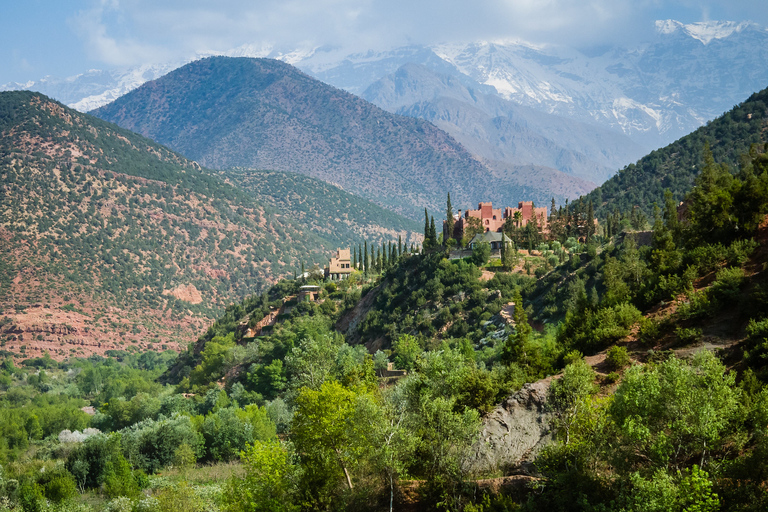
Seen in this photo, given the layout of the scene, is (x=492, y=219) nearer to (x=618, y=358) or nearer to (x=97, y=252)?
(x=618, y=358)

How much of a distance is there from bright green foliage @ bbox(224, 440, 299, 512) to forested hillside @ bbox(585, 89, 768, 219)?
89.3 meters

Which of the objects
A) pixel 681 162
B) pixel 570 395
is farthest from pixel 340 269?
pixel 570 395

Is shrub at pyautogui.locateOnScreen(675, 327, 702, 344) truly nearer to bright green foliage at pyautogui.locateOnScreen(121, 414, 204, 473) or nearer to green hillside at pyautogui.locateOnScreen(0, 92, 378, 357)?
bright green foliage at pyautogui.locateOnScreen(121, 414, 204, 473)

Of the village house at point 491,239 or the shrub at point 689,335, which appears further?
the village house at point 491,239

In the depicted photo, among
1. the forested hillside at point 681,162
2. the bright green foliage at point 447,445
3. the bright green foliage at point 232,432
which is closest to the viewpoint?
the bright green foliage at point 447,445

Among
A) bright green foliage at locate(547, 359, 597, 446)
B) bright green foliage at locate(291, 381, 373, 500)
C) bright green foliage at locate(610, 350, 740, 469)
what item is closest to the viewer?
bright green foliage at locate(610, 350, 740, 469)

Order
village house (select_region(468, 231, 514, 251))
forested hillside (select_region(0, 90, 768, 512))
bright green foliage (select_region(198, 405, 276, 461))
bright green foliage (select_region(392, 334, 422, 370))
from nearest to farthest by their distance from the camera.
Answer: forested hillside (select_region(0, 90, 768, 512)) < bright green foliage (select_region(198, 405, 276, 461)) < bright green foliage (select_region(392, 334, 422, 370)) < village house (select_region(468, 231, 514, 251))

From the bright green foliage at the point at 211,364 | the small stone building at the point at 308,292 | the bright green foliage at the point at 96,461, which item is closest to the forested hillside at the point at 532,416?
the bright green foliage at the point at 96,461

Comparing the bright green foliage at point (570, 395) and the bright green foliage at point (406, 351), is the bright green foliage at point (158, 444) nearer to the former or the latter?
the bright green foliage at point (406, 351)

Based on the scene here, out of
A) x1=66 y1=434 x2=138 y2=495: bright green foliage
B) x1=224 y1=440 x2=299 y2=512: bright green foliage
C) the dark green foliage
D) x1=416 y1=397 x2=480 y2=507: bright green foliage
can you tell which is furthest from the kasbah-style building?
the dark green foliage

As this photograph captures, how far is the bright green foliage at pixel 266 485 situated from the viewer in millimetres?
33188

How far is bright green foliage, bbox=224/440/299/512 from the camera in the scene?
33188mm

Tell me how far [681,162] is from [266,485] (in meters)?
110

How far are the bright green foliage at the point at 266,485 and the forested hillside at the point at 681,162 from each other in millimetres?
89283
